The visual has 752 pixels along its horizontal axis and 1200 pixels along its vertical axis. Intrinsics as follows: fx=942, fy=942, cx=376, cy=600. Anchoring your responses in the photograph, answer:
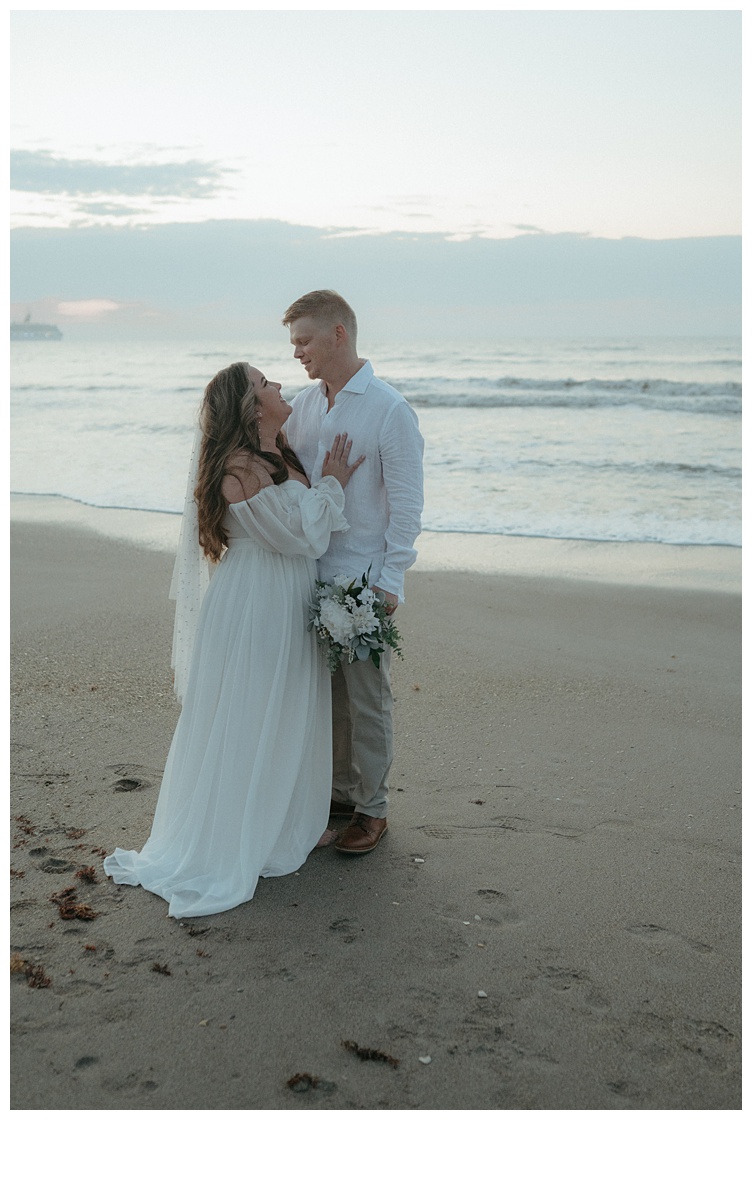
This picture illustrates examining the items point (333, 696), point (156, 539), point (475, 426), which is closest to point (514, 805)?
point (333, 696)

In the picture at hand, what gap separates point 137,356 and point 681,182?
95.9ft

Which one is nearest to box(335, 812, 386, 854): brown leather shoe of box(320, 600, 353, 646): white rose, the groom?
the groom

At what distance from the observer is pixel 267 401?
11.6 feet

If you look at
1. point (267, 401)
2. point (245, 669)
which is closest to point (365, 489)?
point (267, 401)

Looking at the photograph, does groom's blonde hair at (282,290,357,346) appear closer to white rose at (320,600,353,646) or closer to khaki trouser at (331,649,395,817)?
white rose at (320,600,353,646)

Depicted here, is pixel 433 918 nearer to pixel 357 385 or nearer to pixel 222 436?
pixel 222 436

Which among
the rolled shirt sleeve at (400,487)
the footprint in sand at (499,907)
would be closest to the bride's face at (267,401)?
the rolled shirt sleeve at (400,487)

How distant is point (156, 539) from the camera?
9.68 metres

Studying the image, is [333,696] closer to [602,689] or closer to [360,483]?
[360,483]

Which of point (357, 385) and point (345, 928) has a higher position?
point (357, 385)

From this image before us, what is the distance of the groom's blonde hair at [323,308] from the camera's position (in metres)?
3.71

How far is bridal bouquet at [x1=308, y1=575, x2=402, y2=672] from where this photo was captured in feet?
11.6

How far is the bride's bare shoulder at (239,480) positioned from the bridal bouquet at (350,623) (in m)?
0.49

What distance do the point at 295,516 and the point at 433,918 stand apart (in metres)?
1.52
